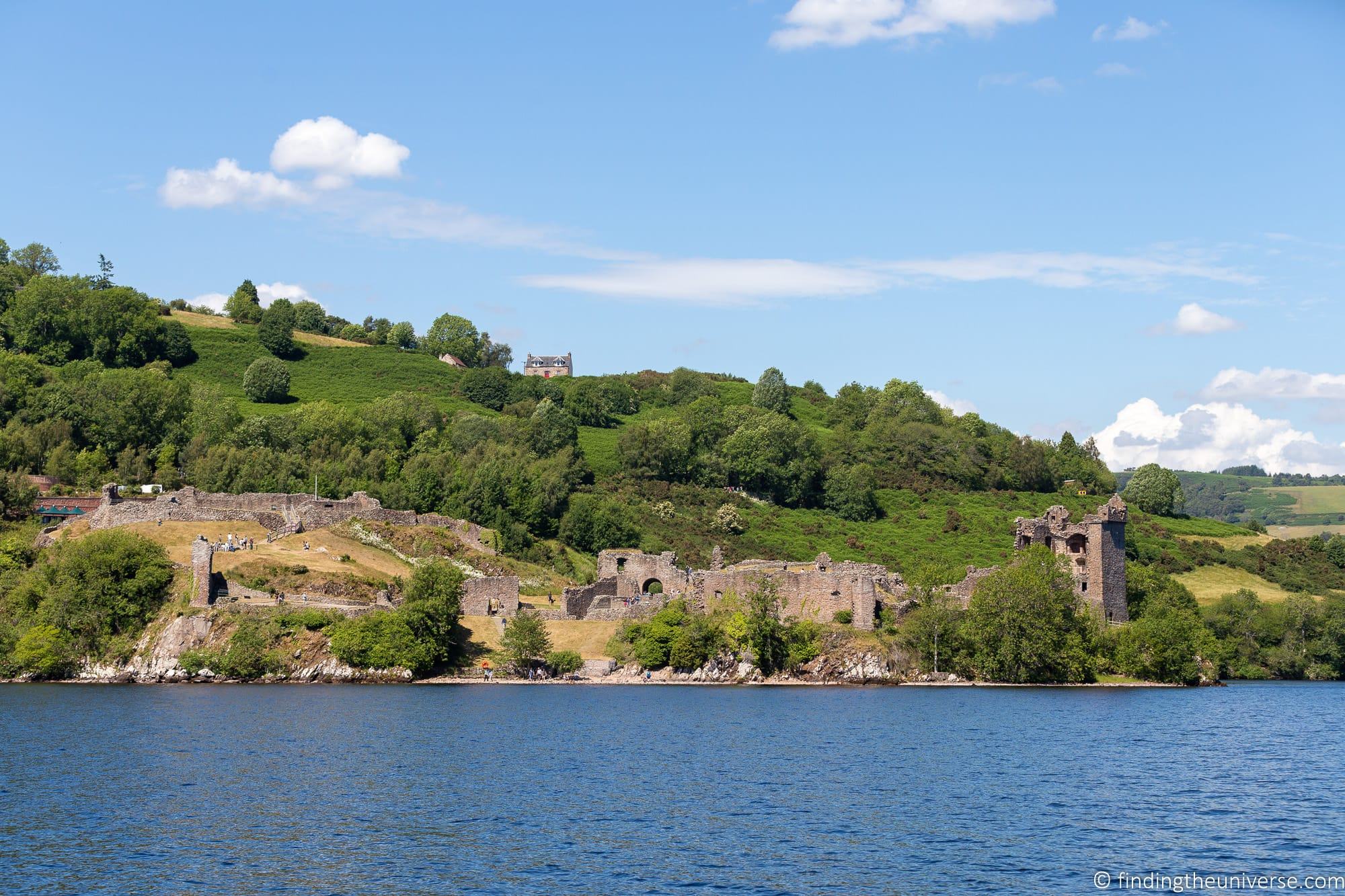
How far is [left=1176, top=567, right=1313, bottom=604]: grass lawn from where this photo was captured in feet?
370

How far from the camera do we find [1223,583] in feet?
387

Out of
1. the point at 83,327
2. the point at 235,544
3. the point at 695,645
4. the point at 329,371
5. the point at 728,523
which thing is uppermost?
the point at 83,327

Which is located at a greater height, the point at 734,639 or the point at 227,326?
the point at 227,326

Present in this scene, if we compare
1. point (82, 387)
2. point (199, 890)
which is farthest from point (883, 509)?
point (199, 890)

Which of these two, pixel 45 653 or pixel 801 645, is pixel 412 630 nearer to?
pixel 45 653

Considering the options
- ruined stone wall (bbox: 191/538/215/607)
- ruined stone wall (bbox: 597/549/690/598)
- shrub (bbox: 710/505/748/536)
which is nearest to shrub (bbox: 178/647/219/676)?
ruined stone wall (bbox: 191/538/215/607)

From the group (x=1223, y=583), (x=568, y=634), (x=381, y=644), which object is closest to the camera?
(x=381, y=644)

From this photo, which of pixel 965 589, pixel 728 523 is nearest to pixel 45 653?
pixel 965 589

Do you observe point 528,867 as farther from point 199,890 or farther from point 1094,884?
point 1094,884

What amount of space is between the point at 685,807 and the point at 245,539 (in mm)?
53321

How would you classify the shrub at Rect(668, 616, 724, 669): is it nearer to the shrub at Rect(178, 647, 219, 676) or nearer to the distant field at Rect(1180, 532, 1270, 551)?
the shrub at Rect(178, 647, 219, 676)

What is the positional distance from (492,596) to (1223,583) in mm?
67080

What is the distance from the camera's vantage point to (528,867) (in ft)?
101

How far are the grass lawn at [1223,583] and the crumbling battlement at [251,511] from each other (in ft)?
191
